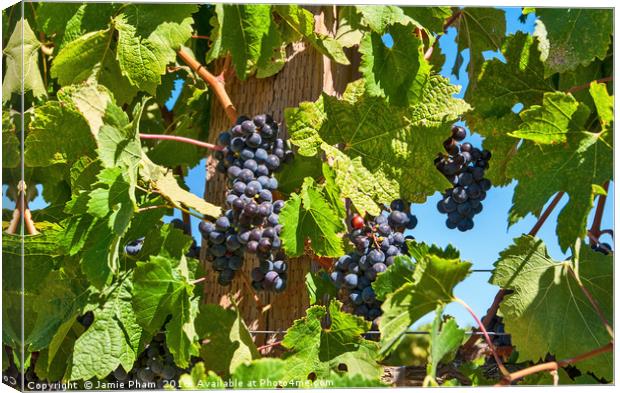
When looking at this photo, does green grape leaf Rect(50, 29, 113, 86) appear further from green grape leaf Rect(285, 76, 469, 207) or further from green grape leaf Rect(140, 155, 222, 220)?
green grape leaf Rect(285, 76, 469, 207)

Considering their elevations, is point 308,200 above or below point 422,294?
above

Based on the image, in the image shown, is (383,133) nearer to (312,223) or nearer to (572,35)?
(312,223)

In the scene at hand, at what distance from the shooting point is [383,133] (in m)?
1.57

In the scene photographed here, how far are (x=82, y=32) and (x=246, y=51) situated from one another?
0.29 m

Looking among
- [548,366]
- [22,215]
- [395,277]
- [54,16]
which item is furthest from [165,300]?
[548,366]

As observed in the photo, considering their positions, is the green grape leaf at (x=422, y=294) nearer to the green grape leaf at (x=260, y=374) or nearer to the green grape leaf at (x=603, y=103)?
the green grape leaf at (x=260, y=374)

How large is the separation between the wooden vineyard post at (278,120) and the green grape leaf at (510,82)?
0.25 metres

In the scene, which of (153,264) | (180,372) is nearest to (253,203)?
(153,264)

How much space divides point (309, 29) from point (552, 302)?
63 cm

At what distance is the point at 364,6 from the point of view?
1.52 meters

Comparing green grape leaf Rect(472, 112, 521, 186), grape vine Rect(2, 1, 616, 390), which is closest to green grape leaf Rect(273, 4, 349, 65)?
grape vine Rect(2, 1, 616, 390)

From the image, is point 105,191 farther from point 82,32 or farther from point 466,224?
point 466,224

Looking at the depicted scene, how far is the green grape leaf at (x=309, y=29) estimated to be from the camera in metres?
1.58

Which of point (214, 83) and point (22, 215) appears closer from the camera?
point (22, 215)
